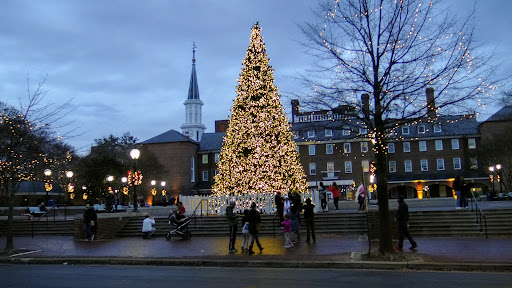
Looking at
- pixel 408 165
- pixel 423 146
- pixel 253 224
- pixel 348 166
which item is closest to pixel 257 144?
pixel 253 224

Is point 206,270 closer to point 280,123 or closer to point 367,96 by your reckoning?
point 367,96

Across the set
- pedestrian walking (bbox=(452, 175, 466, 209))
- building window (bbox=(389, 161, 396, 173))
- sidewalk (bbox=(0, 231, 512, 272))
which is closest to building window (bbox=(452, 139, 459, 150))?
building window (bbox=(389, 161, 396, 173))

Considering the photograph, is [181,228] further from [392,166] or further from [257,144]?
[392,166]

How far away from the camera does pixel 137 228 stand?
23.1 m

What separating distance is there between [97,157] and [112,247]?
107ft

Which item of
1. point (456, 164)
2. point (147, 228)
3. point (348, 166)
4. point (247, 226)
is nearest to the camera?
point (247, 226)

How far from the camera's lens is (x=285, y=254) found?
13.7 m

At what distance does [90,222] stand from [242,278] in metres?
12.8

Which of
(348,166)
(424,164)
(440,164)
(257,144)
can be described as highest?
(348,166)

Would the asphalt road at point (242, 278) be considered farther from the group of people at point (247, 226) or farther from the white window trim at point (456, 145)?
the white window trim at point (456, 145)

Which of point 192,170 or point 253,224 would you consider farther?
point 192,170

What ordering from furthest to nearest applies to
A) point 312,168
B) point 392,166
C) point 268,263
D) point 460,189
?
point 312,168, point 392,166, point 460,189, point 268,263

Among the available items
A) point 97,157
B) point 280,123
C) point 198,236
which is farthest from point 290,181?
point 97,157

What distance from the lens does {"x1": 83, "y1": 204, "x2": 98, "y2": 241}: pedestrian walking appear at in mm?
20234
